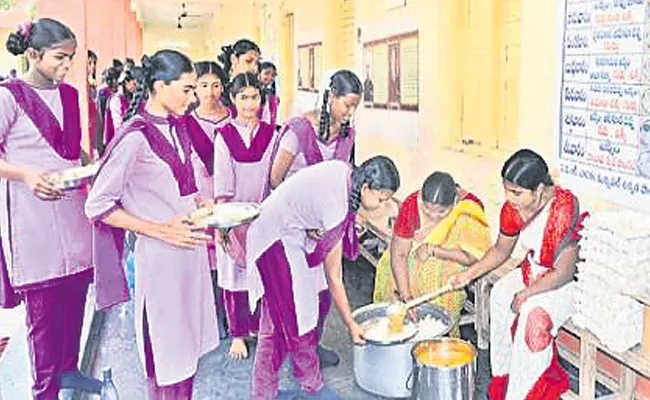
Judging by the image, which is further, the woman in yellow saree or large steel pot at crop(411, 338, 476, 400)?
the woman in yellow saree

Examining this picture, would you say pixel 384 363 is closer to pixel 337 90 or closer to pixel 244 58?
pixel 337 90

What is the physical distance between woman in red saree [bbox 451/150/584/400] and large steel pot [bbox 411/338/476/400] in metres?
0.14

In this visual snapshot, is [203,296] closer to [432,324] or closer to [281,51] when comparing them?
[432,324]

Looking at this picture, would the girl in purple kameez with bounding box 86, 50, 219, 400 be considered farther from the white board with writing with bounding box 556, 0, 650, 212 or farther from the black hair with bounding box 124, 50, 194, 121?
the white board with writing with bounding box 556, 0, 650, 212

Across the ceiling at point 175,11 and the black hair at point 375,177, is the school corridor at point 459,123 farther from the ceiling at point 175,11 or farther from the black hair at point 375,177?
the ceiling at point 175,11

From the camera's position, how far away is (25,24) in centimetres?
234

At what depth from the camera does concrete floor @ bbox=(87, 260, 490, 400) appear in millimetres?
2764

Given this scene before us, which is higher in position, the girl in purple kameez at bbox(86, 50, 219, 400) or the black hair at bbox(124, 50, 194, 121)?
the black hair at bbox(124, 50, 194, 121)

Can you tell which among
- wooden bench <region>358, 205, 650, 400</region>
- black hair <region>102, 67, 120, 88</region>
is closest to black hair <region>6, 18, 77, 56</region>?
wooden bench <region>358, 205, 650, 400</region>

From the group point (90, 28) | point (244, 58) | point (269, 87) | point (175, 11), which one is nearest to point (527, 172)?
point (244, 58)

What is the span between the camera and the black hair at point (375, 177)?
84.7 inches

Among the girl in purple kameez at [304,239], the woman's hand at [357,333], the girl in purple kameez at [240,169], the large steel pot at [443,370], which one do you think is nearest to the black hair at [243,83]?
the girl in purple kameez at [240,169]

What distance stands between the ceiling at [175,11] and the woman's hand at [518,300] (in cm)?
1144

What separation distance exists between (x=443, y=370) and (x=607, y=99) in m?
1.01
